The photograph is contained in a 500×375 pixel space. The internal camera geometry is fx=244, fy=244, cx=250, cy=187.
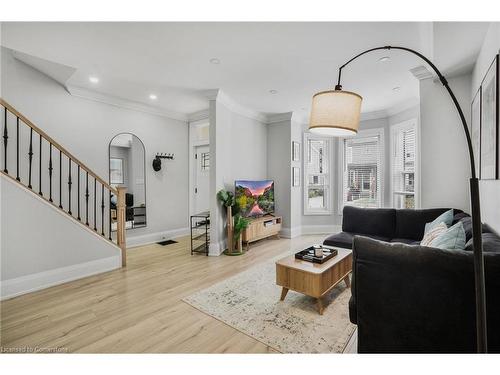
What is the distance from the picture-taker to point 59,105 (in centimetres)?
371

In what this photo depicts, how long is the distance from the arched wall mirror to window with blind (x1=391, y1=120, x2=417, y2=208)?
16.6 feet

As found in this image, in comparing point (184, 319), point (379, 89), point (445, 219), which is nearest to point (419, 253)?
point (445, 219)

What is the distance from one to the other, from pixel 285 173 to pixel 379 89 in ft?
7.72

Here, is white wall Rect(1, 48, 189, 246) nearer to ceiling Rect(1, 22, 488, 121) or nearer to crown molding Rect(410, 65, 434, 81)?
ceiling Rect(1, 22, 488, 121)

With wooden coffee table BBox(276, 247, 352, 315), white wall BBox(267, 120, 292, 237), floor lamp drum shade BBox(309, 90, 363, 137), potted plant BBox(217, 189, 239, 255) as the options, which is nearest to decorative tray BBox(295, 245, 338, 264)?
wooden coffee table BBox(276, 247, 352, 315)

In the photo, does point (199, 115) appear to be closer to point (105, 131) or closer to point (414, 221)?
point (105, 131)

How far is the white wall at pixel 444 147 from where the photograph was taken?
3.16m

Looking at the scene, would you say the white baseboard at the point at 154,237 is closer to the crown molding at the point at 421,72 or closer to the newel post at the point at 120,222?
the newel post at the point at 120,222

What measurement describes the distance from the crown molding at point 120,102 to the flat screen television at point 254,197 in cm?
217

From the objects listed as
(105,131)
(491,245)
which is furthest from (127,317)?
(105,131)

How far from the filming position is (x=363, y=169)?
18.0ft

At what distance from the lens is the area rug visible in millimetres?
1874

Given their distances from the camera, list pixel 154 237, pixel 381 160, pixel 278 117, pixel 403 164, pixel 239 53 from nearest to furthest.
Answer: pixel 239 53
pixel 403 164
pixel 154 237
pixel 381 160
pixel 278 117

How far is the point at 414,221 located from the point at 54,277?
4613mm
